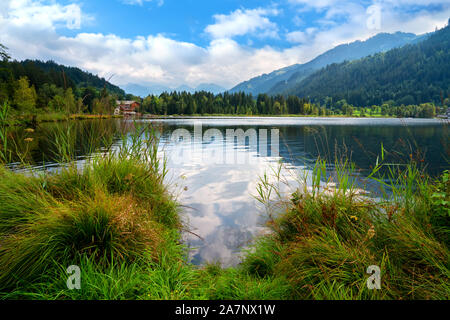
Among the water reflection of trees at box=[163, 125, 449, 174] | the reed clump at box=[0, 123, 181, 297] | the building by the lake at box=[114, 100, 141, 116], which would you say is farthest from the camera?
the building by the lake at box=[114, 100, 141, 116]

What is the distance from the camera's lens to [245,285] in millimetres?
3205

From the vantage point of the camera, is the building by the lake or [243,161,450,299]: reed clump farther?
the building by the lake

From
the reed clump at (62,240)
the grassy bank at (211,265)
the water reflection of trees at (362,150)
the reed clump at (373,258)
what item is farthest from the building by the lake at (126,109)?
the reed clump at (373,258)

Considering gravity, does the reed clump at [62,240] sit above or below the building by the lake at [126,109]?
below

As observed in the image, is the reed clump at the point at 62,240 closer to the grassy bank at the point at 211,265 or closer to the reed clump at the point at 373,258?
the grassy bank at the point at 211,265

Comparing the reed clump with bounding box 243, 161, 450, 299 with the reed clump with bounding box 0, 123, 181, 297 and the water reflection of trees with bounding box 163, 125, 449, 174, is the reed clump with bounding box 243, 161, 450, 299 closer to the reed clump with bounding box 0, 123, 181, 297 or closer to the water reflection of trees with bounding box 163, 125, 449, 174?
the water reflection of trees with bounding box 163, 125, 449, 174

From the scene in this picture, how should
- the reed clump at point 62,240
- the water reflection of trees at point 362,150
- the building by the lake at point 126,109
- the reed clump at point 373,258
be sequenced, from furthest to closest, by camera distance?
the building by the lake at point 126,109, the water reflection of trees at point 362,150, the reed clump at point 62,240, the reed clump at point 373,258

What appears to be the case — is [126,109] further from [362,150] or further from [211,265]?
[362,150]

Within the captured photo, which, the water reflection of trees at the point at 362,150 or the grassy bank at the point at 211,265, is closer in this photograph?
the grassy bank at the point at 211,265

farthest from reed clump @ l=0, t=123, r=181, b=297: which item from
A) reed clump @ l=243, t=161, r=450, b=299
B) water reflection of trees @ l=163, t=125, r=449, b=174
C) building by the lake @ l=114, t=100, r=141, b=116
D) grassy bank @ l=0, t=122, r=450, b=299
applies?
water reflection of trees @ l=163, t=125, r=449, b=174

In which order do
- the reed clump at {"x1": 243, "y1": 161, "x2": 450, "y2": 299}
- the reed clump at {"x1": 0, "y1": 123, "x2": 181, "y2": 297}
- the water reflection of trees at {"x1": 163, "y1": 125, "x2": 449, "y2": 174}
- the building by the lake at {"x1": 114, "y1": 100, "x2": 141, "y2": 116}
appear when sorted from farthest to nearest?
1. the building by the lake at {"x1": 114, "y1": 100, "x2": 141, "y2": 116}
2. the water reflection of trees at {"x1": 163, "y1": 125, "x2": 449, "y2": 174}
3. the reed clump at {"x1": 0, "y1": 123, "x2": 181, "y2": 297}
4. the reed clump at {"x1": 243, "y1": 161, "x2": 450, "y2": 299}

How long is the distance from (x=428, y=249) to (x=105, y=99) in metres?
7.28
